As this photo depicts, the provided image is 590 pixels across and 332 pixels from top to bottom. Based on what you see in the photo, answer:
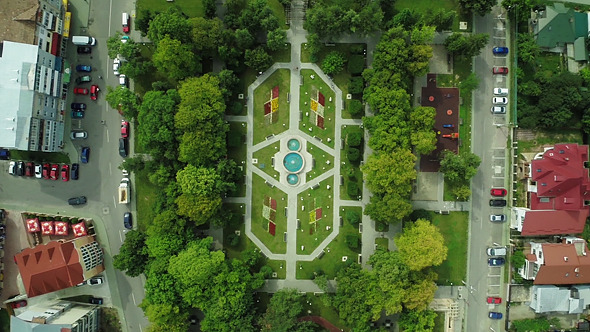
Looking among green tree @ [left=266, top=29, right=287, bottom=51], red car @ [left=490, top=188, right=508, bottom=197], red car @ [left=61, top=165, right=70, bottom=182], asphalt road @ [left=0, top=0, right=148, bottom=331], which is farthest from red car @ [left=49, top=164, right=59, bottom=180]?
red car @ [left=490, top=188, right=508, bottom=197]

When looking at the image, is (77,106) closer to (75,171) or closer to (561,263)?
(75,171)

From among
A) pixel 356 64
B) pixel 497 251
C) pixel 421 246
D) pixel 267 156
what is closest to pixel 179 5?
pixel 267 156

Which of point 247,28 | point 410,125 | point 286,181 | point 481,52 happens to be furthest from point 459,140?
point 247,28

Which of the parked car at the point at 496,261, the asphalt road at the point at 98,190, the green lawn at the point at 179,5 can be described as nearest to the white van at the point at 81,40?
the asphalt road at the point at 98,190

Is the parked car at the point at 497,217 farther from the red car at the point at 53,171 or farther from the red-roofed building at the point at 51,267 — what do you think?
the red car at the point at 53,171

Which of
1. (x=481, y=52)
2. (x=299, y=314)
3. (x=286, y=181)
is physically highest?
(x=481, y=52)

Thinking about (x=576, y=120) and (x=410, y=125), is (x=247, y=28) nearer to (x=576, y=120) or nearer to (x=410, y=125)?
(x=410, y=125)

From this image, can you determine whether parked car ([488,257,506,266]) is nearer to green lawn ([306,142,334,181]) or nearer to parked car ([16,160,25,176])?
green lawn ([306,142,334,181])
